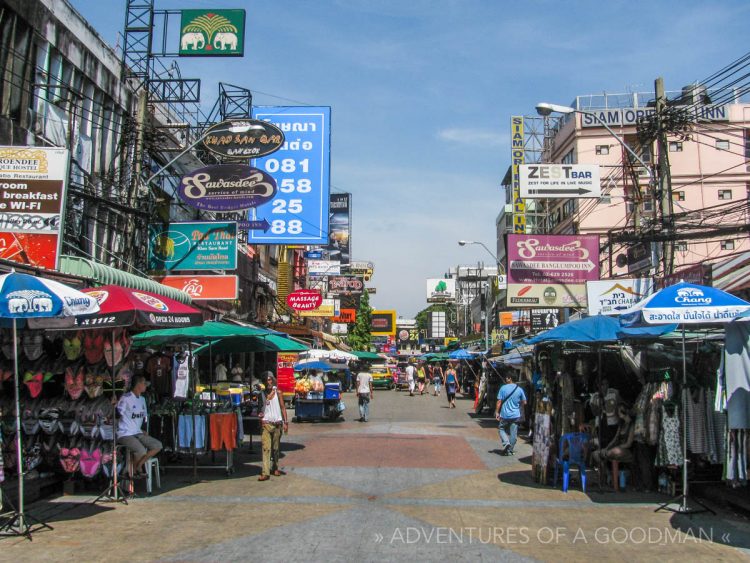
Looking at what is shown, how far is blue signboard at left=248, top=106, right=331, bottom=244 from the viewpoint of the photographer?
2367 centimetres

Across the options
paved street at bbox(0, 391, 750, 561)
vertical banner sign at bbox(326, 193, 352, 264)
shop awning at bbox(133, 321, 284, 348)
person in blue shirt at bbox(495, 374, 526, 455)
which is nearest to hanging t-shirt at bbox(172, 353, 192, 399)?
shop awning at bbox(133, 321, 284, 348)

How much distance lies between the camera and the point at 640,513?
29.0ft

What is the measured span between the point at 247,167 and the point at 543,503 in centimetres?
1229

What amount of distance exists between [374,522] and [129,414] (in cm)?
406

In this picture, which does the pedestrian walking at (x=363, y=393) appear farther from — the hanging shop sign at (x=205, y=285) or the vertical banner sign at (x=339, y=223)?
the vertical banner sign at (x=339, y=223)

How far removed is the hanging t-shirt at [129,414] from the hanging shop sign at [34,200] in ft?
12.4

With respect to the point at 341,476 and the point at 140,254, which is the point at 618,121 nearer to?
the point at 140,254

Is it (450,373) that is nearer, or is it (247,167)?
(247,167)

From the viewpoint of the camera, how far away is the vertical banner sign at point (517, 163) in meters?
43.0

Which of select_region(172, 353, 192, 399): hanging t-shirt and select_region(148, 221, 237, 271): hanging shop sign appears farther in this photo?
select_region(148, 221, 237, 271): hanging shop sign

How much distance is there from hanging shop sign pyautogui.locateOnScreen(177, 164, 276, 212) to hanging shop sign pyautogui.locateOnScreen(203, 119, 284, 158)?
0.73 meters

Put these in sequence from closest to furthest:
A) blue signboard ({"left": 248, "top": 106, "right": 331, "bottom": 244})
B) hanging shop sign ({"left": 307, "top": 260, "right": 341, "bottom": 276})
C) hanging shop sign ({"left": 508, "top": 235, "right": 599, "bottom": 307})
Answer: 1. hanging shop sign ({"left": 508, "top": 235, "right": 599, "bottom": 307})
2. blue signboard ({"left": 248, "top": 106, "right": 331, "bottom": 244})
3. hanging shop sign ({"left": 307, "top": 260, "right": 341, "bottom": 276})

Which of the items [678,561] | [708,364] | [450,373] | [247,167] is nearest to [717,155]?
[450,373]

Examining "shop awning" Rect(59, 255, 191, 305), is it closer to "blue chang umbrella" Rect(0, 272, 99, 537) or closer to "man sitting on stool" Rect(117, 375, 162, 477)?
"man sitting on stool" Rect(117, 375, 162, 477)
